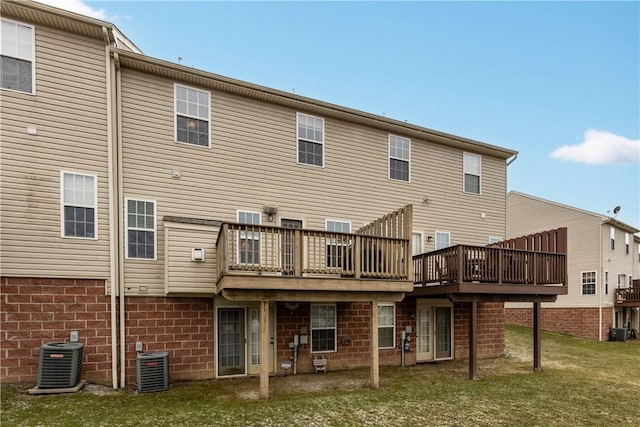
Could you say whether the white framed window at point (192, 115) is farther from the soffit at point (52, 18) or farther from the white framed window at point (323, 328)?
the white framed window at point (323, 328)

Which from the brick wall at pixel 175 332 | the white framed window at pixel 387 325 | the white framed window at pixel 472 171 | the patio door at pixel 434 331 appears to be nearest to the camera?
the brick wall at pixel 175 332

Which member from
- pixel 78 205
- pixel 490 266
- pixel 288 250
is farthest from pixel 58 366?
pixel 490 266

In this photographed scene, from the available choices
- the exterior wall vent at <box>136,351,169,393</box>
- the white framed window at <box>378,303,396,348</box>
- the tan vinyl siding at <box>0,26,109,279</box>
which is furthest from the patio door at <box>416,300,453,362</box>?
the tan vinyl siding at <box>0,26,109,279</box>

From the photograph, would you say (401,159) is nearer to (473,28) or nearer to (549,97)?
(473,28)

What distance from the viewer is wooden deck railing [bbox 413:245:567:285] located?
912 centimetres

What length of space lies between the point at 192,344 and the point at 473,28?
1581 cm

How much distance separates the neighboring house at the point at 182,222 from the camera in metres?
7.27

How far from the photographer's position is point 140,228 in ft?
27.2

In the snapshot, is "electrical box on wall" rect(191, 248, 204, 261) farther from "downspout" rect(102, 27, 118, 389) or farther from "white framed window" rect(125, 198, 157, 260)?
"downspout" rect(102, 27, 118, 389)

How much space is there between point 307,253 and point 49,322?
17.5ft

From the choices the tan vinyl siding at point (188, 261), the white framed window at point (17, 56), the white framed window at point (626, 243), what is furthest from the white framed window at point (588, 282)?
the white framed window at point (17, 56)

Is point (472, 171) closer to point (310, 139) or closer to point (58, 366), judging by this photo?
point (310, 139)

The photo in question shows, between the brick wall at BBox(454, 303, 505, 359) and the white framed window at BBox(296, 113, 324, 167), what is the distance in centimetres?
679

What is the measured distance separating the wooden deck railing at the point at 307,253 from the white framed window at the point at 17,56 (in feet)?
16.3
